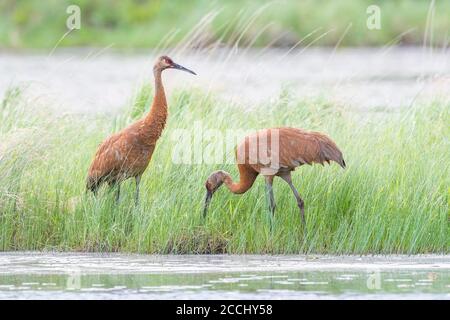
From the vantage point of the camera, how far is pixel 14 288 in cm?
830

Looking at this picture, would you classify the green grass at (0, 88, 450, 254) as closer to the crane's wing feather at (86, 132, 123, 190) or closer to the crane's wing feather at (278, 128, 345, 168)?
the crane's wing feather at (86, 132, 123, 190)

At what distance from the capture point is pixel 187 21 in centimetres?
3134

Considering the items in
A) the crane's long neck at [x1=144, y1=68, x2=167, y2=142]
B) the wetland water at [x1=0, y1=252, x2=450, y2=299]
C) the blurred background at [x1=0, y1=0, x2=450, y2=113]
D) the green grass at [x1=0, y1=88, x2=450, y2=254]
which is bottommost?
the wetland water at [x1=0, y1=252, x2=450, y2=299]

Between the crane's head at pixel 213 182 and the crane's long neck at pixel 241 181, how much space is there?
3 cm

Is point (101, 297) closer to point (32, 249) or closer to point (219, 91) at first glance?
point (32, 249)

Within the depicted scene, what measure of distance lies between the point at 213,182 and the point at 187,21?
21.7 meters

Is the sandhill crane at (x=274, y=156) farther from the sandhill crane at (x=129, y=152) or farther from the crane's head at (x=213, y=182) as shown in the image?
the sandhill crane at (x=129, y=152)

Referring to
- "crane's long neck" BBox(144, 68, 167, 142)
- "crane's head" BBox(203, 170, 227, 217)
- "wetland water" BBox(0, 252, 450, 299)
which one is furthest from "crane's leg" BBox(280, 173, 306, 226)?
"crane's long neck" BBox(144, 68, 167, 142)

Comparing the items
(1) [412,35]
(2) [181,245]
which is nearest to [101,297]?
(2) [181,245]

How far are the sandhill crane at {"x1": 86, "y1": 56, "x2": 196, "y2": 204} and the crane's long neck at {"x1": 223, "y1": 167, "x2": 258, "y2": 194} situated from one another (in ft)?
2.39

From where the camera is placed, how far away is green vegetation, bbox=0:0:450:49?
1238 inches

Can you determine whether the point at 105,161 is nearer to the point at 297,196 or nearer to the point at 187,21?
the point at 297,196

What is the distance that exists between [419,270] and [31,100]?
4.30 metres

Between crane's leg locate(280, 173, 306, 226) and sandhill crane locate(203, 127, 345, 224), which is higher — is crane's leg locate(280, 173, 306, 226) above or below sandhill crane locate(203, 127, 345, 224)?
below
